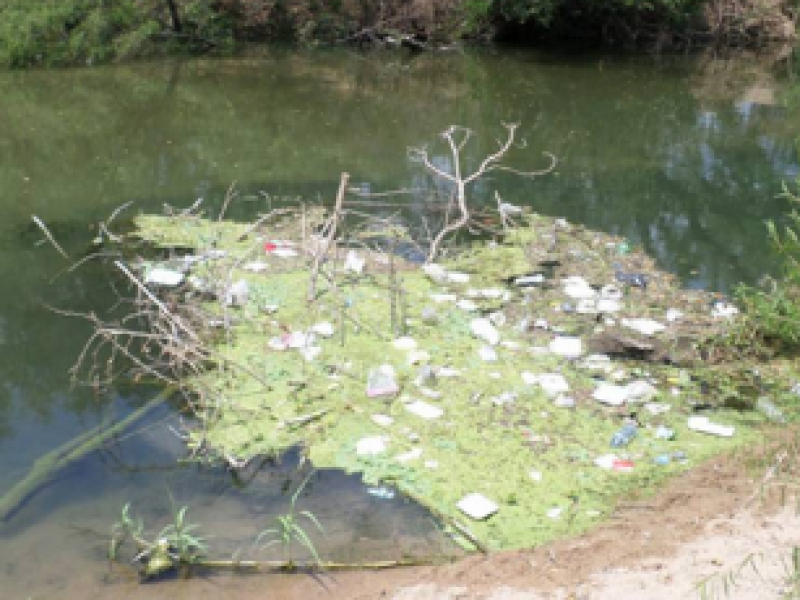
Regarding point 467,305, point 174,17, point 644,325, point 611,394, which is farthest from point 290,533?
point 174,17

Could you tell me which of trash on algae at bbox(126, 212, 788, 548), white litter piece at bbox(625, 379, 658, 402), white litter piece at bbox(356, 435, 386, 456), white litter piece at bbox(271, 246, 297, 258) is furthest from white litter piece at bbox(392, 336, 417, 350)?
white litter piece at bbox(271, 246, 297, 258)

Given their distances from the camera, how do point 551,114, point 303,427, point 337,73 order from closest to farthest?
point 303,427 → point 551,114 → point 337,73

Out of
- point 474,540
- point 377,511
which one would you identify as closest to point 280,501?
point 377,511

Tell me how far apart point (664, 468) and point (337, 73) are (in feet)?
32.2

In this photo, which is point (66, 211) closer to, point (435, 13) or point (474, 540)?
point (474, 540)

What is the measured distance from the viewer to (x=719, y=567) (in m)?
2.55

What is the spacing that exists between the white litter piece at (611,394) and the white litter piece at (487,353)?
0.50 metres

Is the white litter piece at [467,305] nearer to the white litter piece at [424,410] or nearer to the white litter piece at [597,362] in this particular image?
the white litter piece at [597,362]

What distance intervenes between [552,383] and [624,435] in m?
0.47

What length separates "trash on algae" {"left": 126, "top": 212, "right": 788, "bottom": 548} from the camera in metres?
3.13

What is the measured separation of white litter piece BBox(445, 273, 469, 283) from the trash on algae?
0.5 inches

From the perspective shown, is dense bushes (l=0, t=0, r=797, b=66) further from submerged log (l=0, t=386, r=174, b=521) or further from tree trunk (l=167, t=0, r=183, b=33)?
submerged log (l=0, t=386, r=174, b=521)

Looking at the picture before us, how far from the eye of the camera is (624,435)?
332 centimetres

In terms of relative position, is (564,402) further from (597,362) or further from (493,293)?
(493,293)
